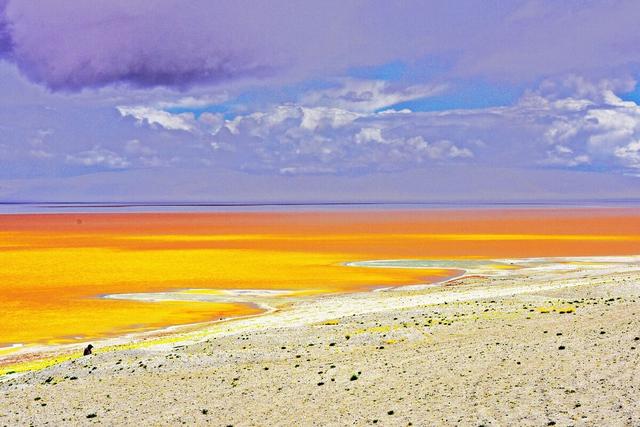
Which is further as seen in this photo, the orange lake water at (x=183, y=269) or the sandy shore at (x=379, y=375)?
the orange lake water at (x=183, y=269)

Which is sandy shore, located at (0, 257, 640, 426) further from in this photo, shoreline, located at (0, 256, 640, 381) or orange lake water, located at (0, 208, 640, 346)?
orange lake water, located at (0, 208, 640, 346)

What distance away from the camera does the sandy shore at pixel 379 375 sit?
66.1 ft

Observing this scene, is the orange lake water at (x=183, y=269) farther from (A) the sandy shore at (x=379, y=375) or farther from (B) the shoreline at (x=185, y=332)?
(A) the sandy shore at (x=379, y=375)

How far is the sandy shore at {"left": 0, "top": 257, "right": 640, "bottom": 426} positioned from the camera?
66.1 ft

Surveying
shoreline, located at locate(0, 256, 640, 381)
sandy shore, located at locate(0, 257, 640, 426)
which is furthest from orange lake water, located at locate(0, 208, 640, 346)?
sandy shore, located at locate(0, 257, 640, 426)

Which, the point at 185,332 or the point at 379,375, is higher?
the point at 379,375

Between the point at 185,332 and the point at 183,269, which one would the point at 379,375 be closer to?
the point at 185,332

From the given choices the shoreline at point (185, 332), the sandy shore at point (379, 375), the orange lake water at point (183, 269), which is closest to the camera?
the sandy shore at point (379, 375)

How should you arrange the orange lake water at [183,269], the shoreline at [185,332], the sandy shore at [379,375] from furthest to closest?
the orange lake water at [183,269], the shoreline at [185,332], the sandy shore at [379,375]

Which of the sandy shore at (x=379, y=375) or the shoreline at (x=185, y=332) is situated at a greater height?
the sandy shore at (x=379, y=375)

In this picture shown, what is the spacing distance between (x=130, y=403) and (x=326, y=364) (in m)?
6.66

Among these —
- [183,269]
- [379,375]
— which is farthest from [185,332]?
[183,269]

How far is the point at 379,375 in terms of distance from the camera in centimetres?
2436

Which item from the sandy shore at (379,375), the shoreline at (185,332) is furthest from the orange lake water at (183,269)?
the sandy shore at (379,375)
